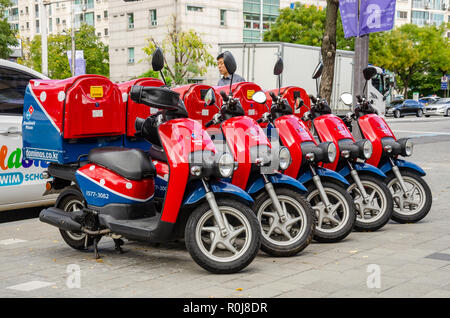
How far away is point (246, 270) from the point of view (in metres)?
5.15

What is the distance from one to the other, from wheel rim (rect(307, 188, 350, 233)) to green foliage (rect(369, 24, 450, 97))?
48703 millimetres

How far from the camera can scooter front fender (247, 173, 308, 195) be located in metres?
5.51

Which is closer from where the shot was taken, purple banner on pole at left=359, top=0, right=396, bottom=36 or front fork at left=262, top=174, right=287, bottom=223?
front fork at left=262, top=174, right=287, bottom=223

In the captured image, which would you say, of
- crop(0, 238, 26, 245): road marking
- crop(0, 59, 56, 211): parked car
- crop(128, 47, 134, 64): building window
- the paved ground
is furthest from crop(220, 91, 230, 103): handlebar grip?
crop(128, 47, 134, 64): building window

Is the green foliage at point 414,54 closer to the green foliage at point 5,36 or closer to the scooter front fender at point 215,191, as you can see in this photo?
the green foliage at point 5,36

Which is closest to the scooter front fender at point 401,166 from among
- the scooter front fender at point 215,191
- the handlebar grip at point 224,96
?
the handlebar grip at point 224,96

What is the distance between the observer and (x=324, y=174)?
6160 mm

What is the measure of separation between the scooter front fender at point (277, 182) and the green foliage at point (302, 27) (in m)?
44.6

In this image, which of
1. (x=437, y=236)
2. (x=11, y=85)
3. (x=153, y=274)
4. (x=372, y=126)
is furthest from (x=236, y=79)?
(x=153, y=274)

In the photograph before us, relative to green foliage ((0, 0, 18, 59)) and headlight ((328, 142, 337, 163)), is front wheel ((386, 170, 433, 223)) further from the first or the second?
green foliage ((0, 0, 18, 59))

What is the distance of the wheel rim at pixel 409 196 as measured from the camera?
718 centimetres
